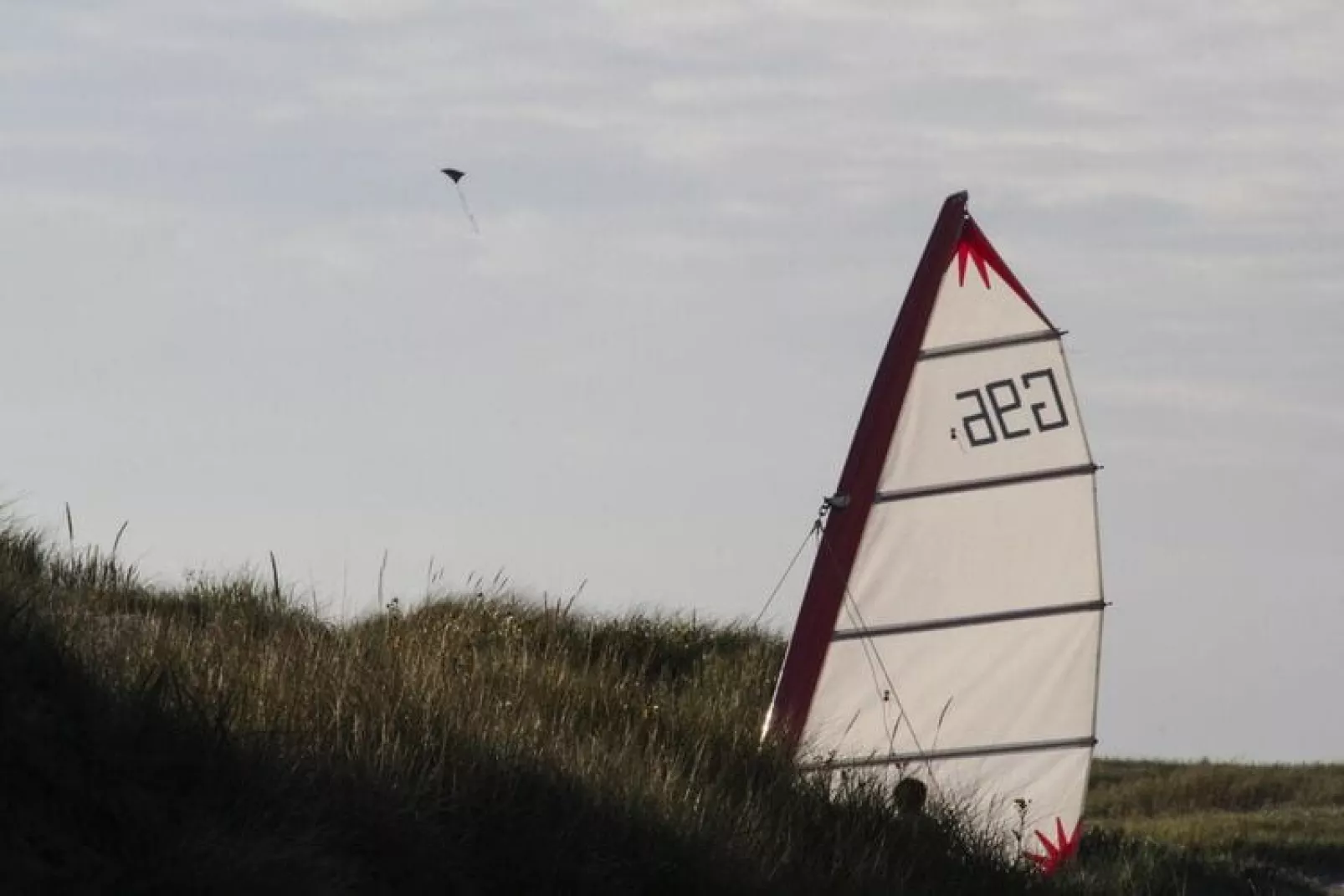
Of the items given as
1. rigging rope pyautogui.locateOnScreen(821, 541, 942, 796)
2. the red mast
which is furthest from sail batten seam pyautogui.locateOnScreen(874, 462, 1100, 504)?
rigging rope pyautogui.locateOnScreen(821, 541, 942, 796)

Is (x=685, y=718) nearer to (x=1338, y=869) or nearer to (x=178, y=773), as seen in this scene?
(x=178, y=773)

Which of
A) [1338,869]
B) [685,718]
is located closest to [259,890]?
[685,718]

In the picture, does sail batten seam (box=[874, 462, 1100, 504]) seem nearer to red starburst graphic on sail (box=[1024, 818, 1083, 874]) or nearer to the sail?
the sail

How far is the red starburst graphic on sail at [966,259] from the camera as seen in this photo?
41.3 feet

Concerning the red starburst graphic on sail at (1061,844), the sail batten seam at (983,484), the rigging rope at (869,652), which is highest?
the sail batten seam at (983,484)

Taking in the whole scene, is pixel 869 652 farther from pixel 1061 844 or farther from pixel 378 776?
pixel 378 776

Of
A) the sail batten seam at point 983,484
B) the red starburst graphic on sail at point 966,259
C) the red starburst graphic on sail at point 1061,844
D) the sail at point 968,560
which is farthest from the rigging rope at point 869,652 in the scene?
the red starburst graphic on sail at point 966,259

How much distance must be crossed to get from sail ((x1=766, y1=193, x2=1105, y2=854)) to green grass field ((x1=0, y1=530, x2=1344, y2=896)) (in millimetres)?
888

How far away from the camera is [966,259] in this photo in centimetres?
1269

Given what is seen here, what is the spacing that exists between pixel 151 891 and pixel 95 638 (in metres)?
1.87

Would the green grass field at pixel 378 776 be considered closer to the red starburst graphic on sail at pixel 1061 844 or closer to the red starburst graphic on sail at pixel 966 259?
the red starburst graphic on sail at pixel 1061 844

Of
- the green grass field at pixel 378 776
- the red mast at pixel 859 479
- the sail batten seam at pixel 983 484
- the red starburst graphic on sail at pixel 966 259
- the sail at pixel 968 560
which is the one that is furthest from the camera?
the red starburst graphic on sail at pixel 966 259

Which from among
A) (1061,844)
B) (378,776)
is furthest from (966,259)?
(378,776)

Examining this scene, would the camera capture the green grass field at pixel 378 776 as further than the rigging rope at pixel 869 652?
No
